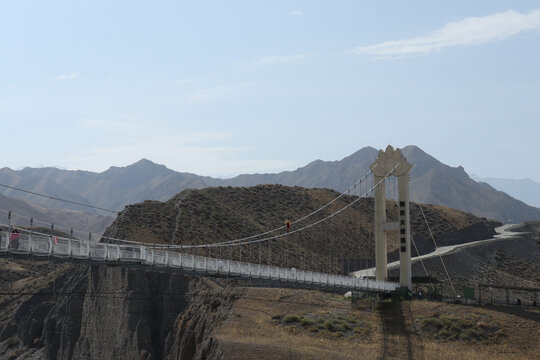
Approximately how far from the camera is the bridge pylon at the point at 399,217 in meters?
59.2

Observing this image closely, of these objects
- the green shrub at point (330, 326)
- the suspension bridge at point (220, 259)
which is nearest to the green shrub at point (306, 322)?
the green shrub at point (330, 326)

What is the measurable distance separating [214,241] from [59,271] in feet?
82.0

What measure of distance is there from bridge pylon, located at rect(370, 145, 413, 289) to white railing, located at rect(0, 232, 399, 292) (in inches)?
83.7

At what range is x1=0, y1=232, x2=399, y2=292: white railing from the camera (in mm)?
41781

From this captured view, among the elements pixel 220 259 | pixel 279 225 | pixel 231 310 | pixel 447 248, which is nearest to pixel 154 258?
pixel 220 259

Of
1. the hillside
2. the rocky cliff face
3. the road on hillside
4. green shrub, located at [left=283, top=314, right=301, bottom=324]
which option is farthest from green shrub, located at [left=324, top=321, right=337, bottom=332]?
the road on hillside

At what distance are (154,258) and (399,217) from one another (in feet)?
71.2

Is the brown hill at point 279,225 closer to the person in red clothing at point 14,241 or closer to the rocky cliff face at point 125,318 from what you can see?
the rocky cliff face at point 125,318

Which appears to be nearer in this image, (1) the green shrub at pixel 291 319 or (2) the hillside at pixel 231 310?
(2) the hillside at pixel 231 310

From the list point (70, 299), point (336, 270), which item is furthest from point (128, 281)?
point (336, 270)

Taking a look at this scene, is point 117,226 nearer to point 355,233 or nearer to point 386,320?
point 355,233

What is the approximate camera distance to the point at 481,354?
151ft

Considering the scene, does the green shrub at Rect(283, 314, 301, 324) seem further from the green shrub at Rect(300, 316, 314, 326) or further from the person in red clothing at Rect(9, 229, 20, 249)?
the person in red clothing at Rect(9, 229, 20, 249)

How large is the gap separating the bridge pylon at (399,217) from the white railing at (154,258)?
213 cm
